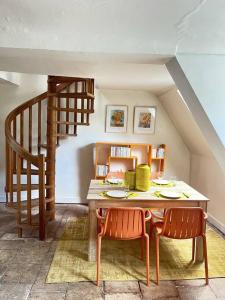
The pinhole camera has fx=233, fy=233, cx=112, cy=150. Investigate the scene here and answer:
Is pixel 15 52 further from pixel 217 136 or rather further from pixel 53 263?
pixel 53 263

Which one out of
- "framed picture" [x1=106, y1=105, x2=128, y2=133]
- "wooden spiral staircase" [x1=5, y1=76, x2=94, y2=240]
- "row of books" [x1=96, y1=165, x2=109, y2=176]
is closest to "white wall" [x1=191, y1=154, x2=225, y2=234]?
"framed picture" [x1=106, y1=105, x2=128, y2=133]

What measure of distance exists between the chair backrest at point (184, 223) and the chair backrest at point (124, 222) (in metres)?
0.25

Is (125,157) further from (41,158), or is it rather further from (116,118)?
(41,158)

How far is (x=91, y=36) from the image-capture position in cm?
144

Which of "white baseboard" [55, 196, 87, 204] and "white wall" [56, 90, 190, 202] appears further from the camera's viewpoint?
"white baseboard" [55, 196, 87, 204]

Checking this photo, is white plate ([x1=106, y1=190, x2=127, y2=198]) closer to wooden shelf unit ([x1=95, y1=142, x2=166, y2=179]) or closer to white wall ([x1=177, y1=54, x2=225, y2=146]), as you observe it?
white wall ([x1=177, y1=54, x2=225, y2=146])

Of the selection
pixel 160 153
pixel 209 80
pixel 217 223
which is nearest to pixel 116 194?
pixel 209 80

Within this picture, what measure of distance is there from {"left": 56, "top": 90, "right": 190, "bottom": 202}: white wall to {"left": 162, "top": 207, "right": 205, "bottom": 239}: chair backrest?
2533 mm

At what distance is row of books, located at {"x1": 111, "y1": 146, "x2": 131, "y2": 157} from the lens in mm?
4371

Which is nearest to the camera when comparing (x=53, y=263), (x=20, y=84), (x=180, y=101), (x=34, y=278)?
(x=34, y=278)

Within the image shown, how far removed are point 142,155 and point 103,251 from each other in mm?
2273

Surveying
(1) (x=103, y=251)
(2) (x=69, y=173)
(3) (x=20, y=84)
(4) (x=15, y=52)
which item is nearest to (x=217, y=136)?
(4) (x=15, y=52)

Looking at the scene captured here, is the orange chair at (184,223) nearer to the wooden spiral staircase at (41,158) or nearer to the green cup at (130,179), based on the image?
the green cup at (130,179)

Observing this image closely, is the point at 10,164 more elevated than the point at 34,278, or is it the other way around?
the point at 10,164
